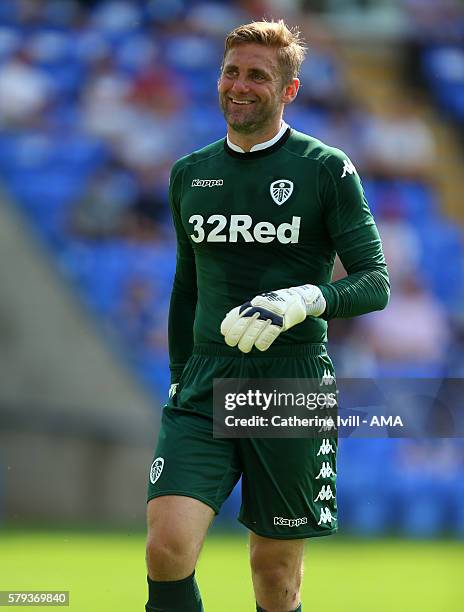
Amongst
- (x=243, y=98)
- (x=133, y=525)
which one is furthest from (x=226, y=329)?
(x=133, y=525)

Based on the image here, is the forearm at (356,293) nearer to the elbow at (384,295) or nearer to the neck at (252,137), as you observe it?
the elbow at (384,295)

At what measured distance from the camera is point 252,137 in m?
3.27

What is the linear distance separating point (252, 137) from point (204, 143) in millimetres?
5831

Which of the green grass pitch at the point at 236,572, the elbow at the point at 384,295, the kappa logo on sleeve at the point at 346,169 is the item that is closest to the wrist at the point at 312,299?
the elbow at the point at 384,295

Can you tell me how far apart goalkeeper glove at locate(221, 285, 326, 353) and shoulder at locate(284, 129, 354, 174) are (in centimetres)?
47

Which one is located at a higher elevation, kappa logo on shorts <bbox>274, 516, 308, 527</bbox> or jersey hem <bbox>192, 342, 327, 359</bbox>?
jersey hem <bbox>192, 342, 327, 359</bbox>

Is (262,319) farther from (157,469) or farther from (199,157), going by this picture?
(199,157)

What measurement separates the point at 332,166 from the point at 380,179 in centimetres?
635

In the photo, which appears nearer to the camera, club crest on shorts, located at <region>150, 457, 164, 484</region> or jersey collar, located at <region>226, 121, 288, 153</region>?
club crest on shorts, located at <region>150, 457, 164, 484</region>

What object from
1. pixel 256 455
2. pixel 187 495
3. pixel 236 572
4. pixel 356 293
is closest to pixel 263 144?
pixel 356 293

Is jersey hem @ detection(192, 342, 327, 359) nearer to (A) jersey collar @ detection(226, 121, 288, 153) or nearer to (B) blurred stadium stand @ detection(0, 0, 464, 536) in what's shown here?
(A) jersey collar @ detection(226, 121, 288, 153)

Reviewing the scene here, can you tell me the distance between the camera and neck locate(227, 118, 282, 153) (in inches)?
129

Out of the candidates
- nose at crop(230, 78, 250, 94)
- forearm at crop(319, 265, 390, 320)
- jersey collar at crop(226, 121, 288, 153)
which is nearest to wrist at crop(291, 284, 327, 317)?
forearm at crop(319, 265, 390, 320)

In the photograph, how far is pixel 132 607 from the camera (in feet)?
16.3
